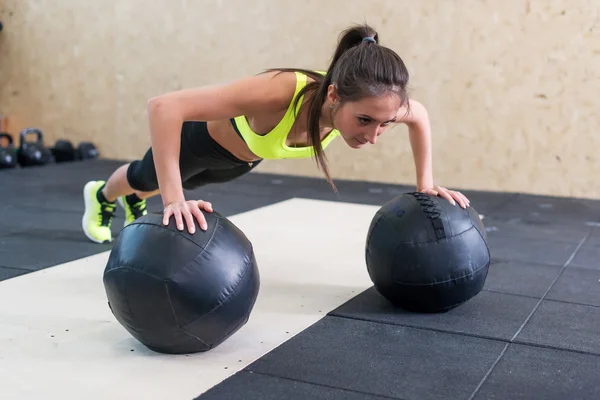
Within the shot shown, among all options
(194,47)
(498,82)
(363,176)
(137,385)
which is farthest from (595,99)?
(137,385)

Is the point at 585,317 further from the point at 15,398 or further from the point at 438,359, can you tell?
the point at 15,398

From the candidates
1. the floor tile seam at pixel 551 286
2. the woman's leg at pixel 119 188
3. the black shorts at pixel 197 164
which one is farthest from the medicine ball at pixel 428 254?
the woman's leg at pixel 119 188

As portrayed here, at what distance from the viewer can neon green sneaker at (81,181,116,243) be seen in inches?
116

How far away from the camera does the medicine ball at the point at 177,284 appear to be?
161 centimetres

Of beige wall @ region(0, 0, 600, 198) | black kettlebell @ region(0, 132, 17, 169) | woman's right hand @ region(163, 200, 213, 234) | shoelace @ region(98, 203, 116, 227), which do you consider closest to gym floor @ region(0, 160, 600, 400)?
shoelace @ region(98, 203, 116, 227)

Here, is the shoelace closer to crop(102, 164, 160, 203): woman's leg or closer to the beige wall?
crop(102, 164, 160, 203): woman's leg

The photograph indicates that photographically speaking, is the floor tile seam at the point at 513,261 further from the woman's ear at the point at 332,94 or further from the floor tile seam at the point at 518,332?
the woman's ear at the point at 332,94

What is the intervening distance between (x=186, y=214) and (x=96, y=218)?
4.63 feet

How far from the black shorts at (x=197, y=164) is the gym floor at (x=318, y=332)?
347mm

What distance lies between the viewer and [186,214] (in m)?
1.69

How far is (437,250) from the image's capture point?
1.98m

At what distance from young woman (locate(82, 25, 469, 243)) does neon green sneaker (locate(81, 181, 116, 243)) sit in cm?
66

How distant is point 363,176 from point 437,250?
10.2 ft

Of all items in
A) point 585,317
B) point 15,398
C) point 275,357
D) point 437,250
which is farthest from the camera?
point 585,317
